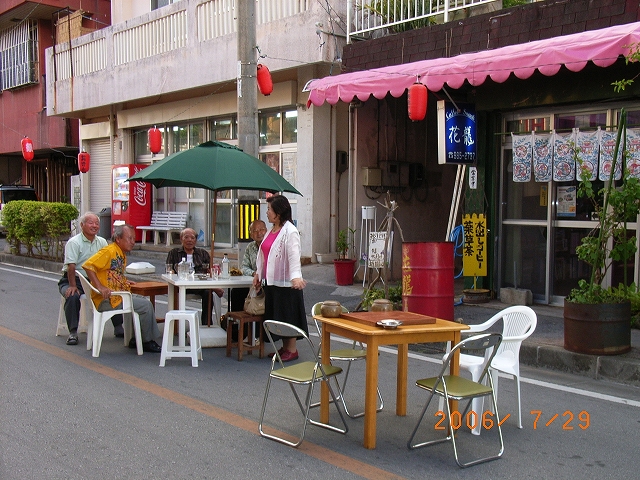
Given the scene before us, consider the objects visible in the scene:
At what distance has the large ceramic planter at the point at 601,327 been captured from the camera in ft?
22.4

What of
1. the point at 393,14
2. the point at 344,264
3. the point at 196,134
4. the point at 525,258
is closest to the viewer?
the point at 525,258

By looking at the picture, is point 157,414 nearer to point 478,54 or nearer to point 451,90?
point 478,54

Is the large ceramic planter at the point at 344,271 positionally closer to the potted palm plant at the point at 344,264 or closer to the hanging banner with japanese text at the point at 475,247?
the potted palm plant at the point at 344,264

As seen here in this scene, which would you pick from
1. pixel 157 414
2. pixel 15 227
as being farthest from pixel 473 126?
pixel 15 227

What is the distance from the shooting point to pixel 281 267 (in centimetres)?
693

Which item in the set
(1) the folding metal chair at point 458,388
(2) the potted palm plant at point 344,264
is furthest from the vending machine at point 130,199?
(1) the folding metal chair at point 458,388

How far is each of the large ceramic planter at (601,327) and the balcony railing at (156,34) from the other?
27.3 ft

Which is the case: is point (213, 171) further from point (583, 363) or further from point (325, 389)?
point (583, 363)

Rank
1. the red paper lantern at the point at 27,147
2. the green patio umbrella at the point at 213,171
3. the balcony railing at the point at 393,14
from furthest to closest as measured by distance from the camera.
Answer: the red paper lantern at the point at 27,147, the balcony railing at the point at 393,14, the green patio umbrella at the point at 213,171

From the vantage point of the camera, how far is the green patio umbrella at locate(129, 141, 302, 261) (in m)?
7.29

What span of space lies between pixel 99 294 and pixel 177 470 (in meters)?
3.46

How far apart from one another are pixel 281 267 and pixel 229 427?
2.15m
